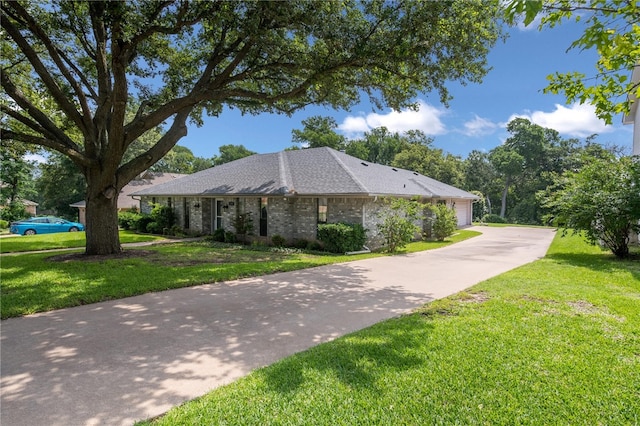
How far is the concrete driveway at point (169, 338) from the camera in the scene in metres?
3.10

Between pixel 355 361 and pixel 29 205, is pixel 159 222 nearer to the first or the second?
pixel 355 361

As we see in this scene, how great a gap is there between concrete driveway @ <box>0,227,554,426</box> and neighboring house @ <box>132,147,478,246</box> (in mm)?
6323

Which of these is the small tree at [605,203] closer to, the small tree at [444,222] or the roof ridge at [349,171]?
the small tree at [444,222]

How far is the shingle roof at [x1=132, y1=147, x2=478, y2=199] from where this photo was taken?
1492cm

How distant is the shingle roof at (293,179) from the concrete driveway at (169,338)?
23.1ft

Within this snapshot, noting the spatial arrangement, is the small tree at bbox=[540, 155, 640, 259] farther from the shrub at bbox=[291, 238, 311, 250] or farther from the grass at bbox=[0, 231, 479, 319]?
the shrub at bbox=[291, 238, 311, 250]

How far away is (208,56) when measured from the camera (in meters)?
12.2

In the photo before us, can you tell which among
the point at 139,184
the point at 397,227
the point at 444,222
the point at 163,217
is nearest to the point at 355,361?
the point at 397,227

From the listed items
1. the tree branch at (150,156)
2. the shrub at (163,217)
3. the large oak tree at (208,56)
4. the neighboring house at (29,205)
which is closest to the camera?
the large oak tree at (208,56)

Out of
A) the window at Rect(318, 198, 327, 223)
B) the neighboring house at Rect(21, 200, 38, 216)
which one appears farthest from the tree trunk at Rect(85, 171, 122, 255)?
the neighboring house at Rect(21, 200, 38, 216)

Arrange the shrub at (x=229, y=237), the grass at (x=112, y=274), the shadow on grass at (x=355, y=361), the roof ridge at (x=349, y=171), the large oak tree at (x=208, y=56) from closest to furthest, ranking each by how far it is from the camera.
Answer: the shadow on grass at (x=355, y=361), the grass at (x=112, y=274), the large oak tree at (x=208, y=56), the roof ridge at (x=349, y=171), the shrub at (x=229, y=237)

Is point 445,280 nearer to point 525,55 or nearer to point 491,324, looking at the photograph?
point 491,324

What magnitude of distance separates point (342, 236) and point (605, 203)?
8574 mm

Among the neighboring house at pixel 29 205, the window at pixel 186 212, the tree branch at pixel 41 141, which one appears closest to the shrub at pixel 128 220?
the window at pixel 186 212
